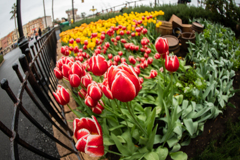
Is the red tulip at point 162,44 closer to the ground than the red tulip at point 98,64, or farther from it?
farther from it

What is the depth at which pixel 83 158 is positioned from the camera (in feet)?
5.13

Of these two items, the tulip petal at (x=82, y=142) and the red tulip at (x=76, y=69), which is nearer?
the tulip petal at (x=82, y=142)

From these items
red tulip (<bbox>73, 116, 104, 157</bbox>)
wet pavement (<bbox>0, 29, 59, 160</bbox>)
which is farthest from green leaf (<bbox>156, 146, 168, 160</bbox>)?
wet pavement (<bbox>0, 29, 59, 160</bbox>)

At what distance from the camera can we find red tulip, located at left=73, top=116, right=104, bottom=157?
30.0 inches

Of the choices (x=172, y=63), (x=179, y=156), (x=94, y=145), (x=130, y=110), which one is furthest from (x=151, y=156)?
(x=172, y=63)

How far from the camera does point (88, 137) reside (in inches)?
29.8

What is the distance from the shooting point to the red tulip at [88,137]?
76 cm

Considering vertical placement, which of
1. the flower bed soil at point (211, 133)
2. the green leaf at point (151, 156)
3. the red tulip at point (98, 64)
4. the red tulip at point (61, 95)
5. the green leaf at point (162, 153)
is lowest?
the flower bed soil at point (211, 133)

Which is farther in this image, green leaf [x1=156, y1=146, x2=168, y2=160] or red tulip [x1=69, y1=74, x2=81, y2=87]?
green leaf [x1=156, y1=146, x2=168, y2=160]

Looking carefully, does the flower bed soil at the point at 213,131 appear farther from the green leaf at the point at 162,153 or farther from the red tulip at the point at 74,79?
the red tulip at the point at 74,79

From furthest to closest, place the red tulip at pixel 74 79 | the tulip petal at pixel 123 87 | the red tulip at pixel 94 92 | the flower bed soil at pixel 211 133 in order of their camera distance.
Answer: the flower bed soil at pixel 211 133, the red tulip at pixel 74 79, the red tulip at pixel 94 92, the tulip petal at pixel 123 87

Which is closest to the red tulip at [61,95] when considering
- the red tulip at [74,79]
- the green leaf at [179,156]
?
the red tulip at [74,79]

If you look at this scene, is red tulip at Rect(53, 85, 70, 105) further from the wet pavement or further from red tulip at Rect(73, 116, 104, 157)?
the wet pavement

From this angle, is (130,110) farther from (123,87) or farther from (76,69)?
(76,69)
